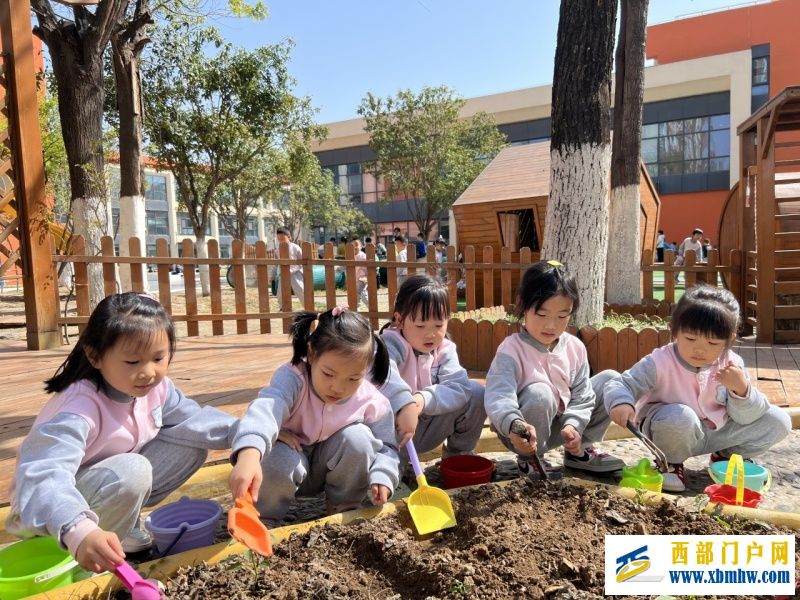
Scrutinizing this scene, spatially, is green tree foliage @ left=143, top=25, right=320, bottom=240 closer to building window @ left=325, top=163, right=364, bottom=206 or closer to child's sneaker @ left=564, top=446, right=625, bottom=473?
child's sneaker @ left=564, top=446, right=625, bottom=473

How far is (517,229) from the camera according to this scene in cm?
1186

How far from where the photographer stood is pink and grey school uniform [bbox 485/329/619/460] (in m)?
2.48

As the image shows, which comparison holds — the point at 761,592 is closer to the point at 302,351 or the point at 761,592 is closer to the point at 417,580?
the point at 417,580

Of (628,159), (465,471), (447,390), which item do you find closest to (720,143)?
(628,159)

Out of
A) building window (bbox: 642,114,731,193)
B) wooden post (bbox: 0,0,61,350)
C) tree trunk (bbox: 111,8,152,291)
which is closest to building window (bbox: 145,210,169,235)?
building window (bbox: 642,114,731,193)

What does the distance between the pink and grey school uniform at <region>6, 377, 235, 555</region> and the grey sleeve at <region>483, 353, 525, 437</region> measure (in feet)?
3.46

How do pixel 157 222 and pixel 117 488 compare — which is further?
pixel 157 222

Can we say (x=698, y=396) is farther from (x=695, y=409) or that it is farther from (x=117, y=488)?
(x=117, y=488)

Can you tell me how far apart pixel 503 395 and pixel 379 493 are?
77 centimetres

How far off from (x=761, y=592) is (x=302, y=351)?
1518mm

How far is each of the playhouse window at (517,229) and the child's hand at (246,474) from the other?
990 cm

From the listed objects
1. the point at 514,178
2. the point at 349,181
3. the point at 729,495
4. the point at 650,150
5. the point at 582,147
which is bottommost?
the point at 729,495

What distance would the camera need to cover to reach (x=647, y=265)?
333 inches

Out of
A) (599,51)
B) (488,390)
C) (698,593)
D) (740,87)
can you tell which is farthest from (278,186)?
(740,87)
